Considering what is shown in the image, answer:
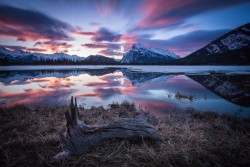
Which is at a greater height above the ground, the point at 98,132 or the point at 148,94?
the point at 98,132

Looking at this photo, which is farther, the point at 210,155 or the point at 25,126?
the point at 25,126

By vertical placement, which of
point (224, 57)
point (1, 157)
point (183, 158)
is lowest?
point (1, 157)

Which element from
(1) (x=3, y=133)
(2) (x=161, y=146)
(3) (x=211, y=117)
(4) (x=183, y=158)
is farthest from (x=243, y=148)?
(1) (x=3, y=133)

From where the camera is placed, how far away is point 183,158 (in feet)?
10.9

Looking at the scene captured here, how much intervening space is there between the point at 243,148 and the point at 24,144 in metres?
5.21

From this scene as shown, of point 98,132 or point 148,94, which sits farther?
point 148,94

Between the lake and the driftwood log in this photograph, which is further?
the lake

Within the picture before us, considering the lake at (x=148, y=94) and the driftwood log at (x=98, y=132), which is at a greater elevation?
the driftwood log at (x=98, y=132)

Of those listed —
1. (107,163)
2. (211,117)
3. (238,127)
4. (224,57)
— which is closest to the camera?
(107,163)

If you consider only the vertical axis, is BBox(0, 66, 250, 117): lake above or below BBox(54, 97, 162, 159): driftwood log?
below

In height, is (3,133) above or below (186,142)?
below

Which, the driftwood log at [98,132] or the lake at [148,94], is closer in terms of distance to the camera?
the driftwood log at [98,132]

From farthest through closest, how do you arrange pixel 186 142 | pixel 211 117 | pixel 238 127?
1. pixel 211 117
2. pixel 238 127
3. pixel 186 142

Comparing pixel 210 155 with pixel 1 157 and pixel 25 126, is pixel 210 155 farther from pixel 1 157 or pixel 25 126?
pixel 25 126
